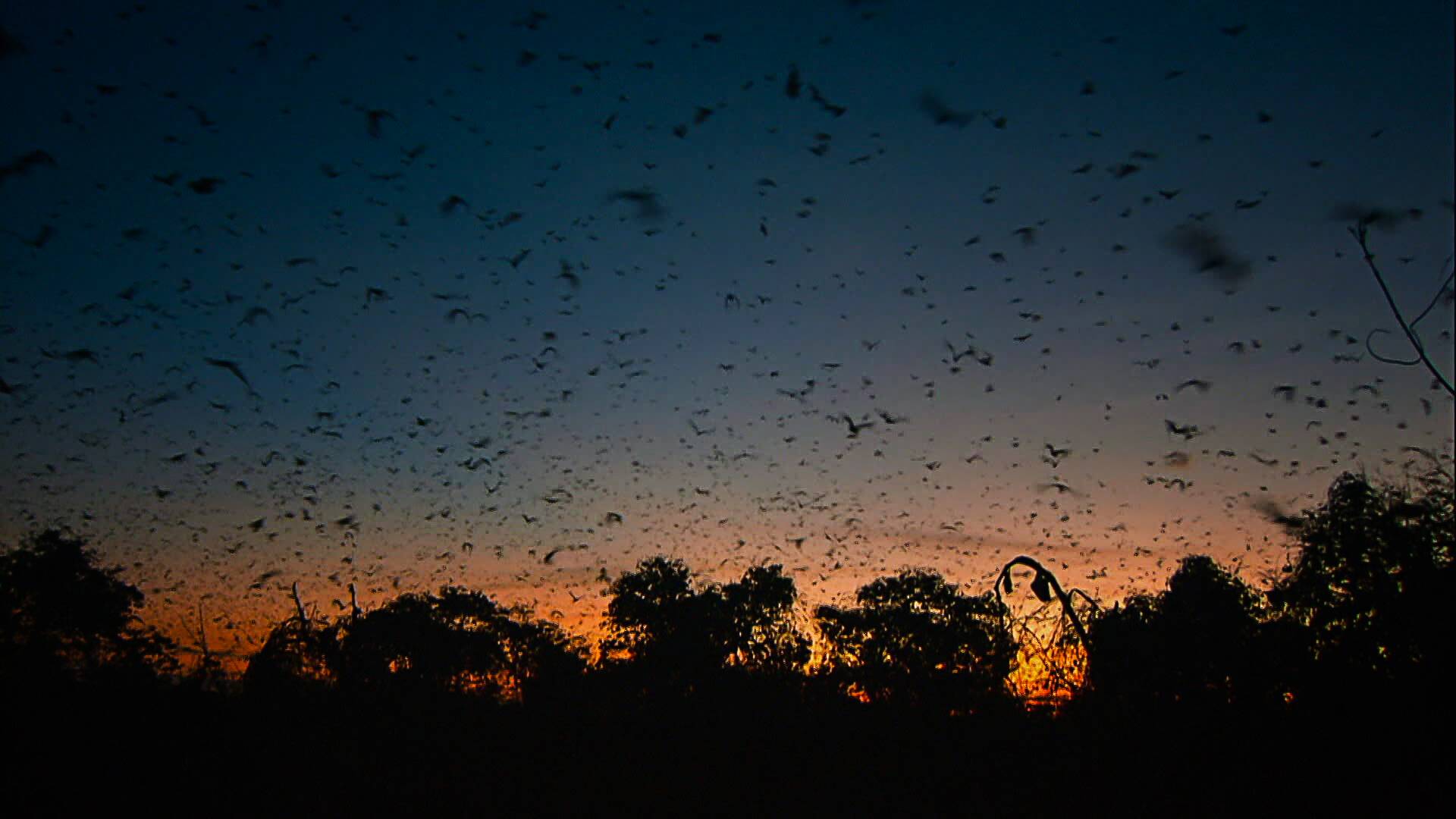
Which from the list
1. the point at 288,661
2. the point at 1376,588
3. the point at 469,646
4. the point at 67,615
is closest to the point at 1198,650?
the point at 1376,588

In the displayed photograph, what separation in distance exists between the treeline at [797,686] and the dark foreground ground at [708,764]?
15 cm

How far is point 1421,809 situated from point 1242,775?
470 centimetres

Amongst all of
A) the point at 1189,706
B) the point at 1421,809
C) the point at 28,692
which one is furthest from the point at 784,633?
the point at 28,692

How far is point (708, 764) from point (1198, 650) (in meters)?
24.8

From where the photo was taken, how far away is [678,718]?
4778 cm

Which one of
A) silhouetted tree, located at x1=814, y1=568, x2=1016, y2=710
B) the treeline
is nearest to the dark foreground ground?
the treeline

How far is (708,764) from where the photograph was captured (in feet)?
124

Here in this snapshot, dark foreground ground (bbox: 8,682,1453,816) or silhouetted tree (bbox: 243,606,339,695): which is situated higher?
silhouetted tree (bbox: 243,606,339,695)

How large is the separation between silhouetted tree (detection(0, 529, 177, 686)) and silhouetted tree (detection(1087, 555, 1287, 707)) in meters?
46.4

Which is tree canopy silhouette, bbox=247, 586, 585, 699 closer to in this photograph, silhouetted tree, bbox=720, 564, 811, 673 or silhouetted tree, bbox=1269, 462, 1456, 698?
silhouetted tree, bbox=720, 564, 811, 673

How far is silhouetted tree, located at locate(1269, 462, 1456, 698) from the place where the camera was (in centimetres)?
2338

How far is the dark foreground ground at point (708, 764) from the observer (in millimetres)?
24406

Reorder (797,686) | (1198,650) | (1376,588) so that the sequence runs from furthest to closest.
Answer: (797,686), (1198,650), (1376,588)

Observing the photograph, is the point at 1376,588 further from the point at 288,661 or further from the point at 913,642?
the point at 288,661
